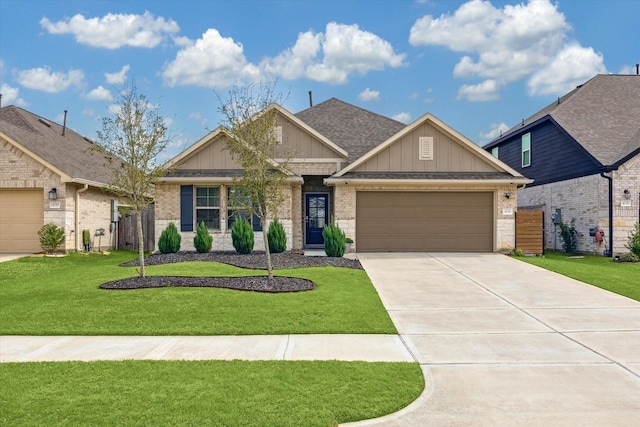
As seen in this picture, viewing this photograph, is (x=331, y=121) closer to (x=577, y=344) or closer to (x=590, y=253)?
(x=590, y=253)

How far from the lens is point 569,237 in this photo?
62.5ft

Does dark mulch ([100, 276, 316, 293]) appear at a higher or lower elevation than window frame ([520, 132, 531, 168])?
lower

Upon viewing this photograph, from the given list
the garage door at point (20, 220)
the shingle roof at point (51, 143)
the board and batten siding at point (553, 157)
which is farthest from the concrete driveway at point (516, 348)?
the garage door at point (20, 220)

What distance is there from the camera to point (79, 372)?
5176mm

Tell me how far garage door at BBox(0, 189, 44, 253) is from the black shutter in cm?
539

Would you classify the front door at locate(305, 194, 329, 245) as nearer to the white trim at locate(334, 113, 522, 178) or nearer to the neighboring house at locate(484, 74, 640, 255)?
the white trim at locate(334, 113, 522, 178)

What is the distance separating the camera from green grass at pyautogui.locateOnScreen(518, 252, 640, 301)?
1067 cm

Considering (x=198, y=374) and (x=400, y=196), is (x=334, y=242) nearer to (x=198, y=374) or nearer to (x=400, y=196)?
(x=400, y=196)

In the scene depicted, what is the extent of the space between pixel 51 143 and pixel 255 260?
12.4 m

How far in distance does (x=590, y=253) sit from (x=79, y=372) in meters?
18.4

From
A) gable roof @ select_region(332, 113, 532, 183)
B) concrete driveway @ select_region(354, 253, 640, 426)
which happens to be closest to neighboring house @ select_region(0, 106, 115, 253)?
gable roof @ select_region(332, 113, 532, 183)

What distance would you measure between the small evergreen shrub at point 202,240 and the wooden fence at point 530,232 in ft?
37.0

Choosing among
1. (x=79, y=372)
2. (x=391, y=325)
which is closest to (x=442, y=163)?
(x=391, y=325)

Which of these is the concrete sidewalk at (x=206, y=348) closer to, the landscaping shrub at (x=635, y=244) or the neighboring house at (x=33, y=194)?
the neighboring house at (x=33, y=194)
